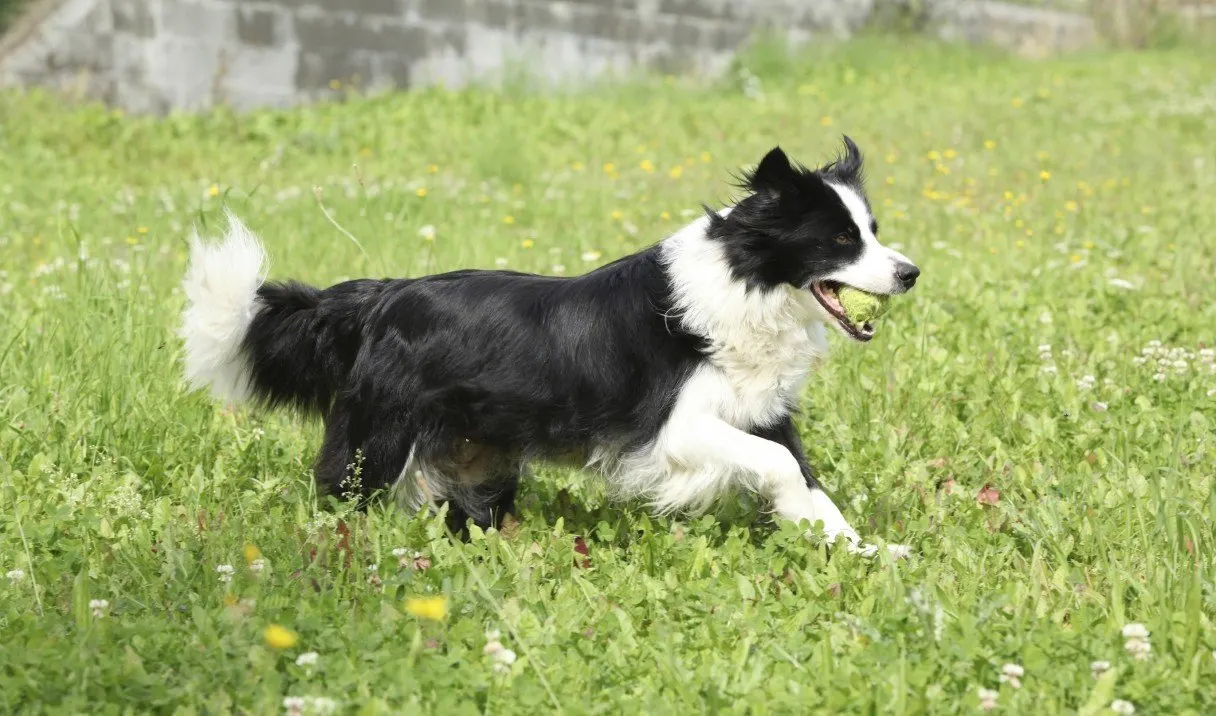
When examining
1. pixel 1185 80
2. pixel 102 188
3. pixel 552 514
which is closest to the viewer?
pixel 552 514

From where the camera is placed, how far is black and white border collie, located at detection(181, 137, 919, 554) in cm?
355

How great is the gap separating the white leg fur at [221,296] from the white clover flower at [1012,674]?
2.23 metres

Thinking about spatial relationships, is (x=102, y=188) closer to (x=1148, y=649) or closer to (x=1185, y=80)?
(x=1148, y=649)

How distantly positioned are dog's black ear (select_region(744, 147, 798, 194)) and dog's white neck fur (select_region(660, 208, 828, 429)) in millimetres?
174

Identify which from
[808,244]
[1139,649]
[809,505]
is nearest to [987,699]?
[1139,649]

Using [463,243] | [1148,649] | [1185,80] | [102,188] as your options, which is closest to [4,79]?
[102,188]

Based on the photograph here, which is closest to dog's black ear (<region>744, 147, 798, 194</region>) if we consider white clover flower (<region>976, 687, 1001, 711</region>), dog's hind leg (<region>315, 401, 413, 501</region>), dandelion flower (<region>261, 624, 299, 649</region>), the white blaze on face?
the white blaze on face

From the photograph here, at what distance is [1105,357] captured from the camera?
5062mm

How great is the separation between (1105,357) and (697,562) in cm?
241

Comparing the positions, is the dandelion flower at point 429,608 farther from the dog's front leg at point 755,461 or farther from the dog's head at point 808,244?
the dog's head at point 808,244

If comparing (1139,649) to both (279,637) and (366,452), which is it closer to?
(279,637)

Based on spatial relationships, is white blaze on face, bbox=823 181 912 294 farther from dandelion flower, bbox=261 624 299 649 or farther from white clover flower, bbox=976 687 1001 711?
dandelion flower, bbox=261 624 299 649

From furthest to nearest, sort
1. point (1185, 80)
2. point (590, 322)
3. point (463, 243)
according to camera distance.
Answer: point (1185, 80) < point (463, 243) < point (590, 322)

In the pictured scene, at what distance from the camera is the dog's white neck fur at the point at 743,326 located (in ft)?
11.7
